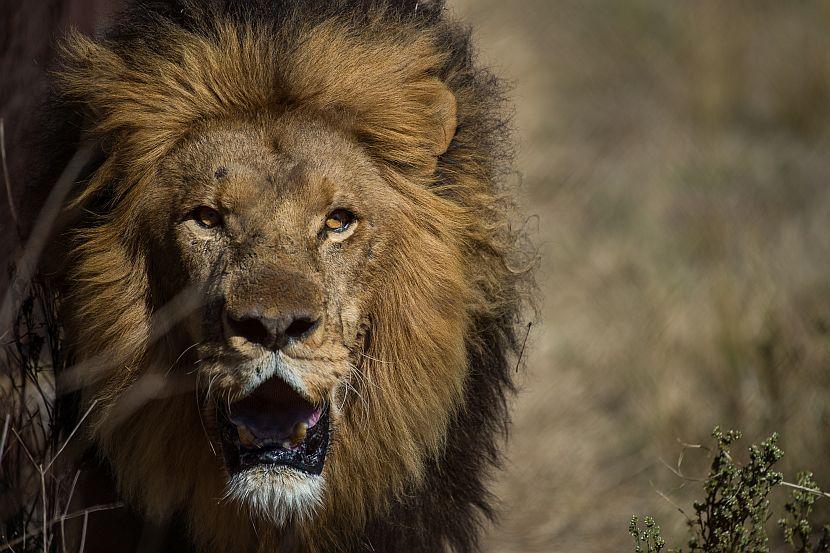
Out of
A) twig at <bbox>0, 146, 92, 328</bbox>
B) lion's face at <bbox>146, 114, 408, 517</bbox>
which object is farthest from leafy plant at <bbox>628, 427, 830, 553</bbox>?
twig at <bbox>0, 146, 92, 328</bbox>

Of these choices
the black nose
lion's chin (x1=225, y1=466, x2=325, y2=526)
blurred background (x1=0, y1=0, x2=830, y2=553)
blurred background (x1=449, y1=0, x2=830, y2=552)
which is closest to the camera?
the black nose

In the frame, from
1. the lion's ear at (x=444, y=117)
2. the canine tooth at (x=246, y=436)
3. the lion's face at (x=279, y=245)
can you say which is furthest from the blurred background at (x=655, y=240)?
the canine tooth at (x=246, y=436)

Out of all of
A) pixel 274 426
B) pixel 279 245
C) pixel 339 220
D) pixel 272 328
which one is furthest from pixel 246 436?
pixel 339 220

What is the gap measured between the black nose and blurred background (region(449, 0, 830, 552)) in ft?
4.64

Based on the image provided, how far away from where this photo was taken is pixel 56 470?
412 cm

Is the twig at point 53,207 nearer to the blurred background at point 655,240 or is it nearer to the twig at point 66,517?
the twig at point 66,517

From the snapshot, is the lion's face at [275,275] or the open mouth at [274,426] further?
the open mouth at [274,426]

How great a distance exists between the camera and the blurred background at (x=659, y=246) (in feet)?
20.4

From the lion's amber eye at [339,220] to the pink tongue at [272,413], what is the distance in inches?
20.7

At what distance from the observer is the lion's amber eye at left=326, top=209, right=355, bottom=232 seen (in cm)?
345

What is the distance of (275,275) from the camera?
3.16m

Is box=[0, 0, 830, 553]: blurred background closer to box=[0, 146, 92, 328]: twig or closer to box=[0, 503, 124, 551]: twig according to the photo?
box=[0, 146, 92, 328]: twig

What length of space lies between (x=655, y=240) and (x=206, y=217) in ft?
19.1

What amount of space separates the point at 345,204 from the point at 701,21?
8.79 m
